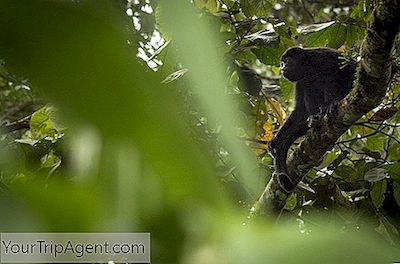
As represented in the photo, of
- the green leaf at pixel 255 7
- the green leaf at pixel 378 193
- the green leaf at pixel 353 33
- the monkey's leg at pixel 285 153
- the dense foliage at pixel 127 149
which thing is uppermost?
the dense foliage at pixel 127 149

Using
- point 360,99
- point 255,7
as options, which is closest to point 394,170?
point 360,99

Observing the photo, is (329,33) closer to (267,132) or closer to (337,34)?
(337,34)

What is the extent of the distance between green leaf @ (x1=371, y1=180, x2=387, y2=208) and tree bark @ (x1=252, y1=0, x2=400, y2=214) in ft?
0.51

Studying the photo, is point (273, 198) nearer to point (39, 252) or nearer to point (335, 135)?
point (335, 135)

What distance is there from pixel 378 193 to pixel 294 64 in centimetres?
41

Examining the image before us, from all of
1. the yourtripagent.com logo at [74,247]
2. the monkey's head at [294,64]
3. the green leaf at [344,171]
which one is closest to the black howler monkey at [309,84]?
the monkey's head at [294,64]

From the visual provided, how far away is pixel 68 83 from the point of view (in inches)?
4.2

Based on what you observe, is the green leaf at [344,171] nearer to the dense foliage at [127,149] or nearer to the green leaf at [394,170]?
the green leaf at [394,170]

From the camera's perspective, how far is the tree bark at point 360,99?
83 cm

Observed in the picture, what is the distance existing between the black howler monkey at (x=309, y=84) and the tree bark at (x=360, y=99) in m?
0.15

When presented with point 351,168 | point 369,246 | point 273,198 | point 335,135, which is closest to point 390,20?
point 335,135

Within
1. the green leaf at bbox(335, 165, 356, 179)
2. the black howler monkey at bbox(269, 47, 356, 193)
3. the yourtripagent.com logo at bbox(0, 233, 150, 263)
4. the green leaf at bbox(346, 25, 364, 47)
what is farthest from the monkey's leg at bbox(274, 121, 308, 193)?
the yourtripagent.com logo at bbox(0, 233, 150, 263)

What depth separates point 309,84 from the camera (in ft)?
4.84

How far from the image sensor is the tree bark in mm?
833
